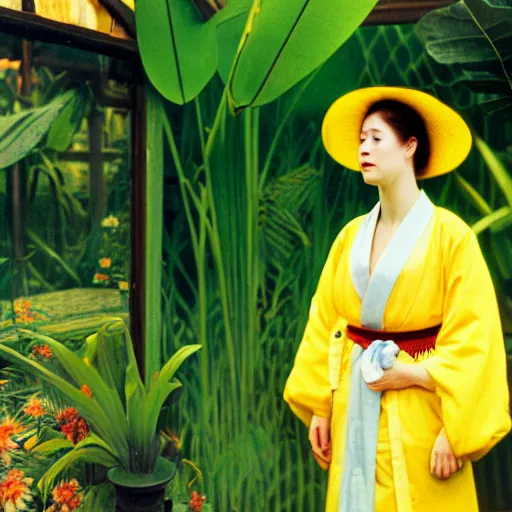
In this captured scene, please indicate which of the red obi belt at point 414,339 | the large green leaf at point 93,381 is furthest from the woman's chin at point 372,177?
the large green leaf at point 93,381

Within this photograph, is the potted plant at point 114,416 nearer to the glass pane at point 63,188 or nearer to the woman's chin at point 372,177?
the glass pane at point 63,188

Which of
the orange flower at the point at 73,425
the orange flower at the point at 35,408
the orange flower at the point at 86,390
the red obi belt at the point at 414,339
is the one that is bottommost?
the orange flower at the point at 73,425

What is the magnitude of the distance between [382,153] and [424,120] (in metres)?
0.16

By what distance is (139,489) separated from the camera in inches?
95.7

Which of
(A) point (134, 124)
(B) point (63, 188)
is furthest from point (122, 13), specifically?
(B) point (63, 188)

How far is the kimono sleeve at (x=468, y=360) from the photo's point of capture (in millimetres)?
1919

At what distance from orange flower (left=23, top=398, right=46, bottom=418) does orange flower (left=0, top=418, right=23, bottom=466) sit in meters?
0.06

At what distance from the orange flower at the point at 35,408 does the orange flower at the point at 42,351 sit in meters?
0.15

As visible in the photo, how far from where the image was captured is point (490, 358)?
1956mm

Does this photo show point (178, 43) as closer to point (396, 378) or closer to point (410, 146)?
point (410, 146)

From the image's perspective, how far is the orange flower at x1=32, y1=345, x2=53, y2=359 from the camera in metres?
2.50

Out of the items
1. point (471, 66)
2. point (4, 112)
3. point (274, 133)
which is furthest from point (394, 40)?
point (4, 112)

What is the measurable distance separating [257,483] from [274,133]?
1.23 m

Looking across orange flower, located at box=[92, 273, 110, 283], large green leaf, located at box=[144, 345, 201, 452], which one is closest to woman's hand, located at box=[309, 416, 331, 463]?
large green leaf, located at box=[144, 345, 201, 452]
